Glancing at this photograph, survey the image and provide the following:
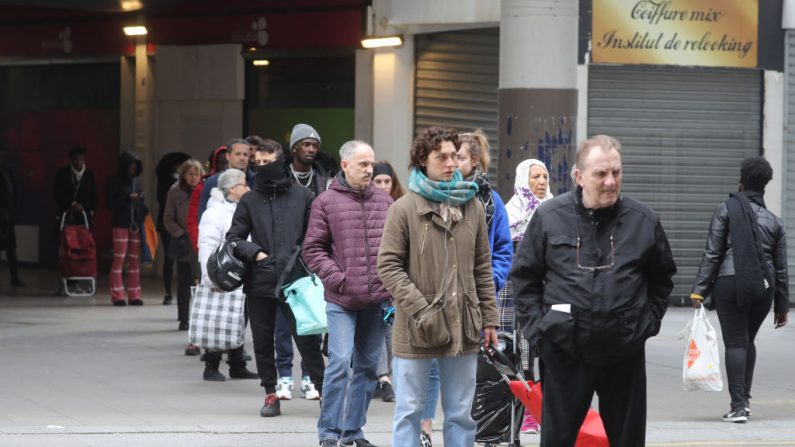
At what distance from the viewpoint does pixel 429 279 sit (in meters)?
7.01

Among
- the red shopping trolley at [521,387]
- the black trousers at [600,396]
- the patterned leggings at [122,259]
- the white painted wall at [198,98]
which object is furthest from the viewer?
the white painted wall at [198,98]

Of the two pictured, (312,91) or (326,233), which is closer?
(326,233)

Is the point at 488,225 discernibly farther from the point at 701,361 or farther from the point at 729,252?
the point at 729,252

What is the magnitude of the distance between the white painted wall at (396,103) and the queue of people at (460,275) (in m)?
6.18

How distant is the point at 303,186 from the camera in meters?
9.89

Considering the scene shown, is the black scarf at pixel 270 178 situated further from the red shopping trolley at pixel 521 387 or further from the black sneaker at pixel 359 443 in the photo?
the red shopping trolley at pixel 521 387

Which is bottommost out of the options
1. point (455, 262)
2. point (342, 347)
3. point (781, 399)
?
point (781, 399)

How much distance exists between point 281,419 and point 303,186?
1.55 meters

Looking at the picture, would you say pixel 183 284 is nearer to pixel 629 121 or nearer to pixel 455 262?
pixel 629 121

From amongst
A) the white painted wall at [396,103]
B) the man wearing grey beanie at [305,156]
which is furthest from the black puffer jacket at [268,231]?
the white painted wall at [396,103]

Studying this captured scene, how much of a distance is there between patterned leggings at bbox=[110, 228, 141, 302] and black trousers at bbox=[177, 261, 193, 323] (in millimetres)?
2942

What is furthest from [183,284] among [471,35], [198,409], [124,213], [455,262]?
[455,262]

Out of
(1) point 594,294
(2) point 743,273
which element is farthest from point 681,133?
(1) point 594,294

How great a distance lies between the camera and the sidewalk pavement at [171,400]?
905 cm
